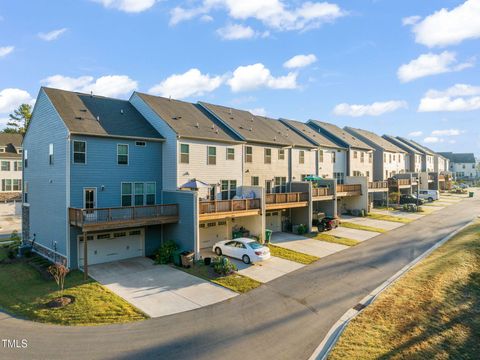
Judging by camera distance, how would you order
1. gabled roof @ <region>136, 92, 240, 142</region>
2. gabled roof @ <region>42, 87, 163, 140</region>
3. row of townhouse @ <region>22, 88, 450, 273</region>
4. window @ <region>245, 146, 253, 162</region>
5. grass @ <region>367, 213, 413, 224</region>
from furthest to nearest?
grass @ <region>367, 213, 413, 224</region> → window @ <region>245, 146, 253, 162</region> → gabled roof @ <region>136, 92, 240, 142</region> → gabled roof @ <region>42, 87, 163, 140</region> → row of townhouse @ <region>22, 88, 450, 273</region>

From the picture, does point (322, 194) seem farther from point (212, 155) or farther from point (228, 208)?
point (212, 155)

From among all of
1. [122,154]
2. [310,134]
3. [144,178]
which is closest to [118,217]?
[144,178]

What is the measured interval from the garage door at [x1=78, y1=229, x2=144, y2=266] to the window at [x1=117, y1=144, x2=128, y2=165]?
15.7ft

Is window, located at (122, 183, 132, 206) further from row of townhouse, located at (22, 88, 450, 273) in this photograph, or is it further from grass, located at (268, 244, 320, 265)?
grass, located at (268, 244, 320, 265)

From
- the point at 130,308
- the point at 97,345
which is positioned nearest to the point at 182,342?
the point at 97,345

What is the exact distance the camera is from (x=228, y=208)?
2338 cm

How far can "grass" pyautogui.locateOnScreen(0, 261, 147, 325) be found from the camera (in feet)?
44.0

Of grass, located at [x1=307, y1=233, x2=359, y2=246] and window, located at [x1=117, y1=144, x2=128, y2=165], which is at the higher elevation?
window, located at [x1=117, y1=144, x2=128, y2=165]

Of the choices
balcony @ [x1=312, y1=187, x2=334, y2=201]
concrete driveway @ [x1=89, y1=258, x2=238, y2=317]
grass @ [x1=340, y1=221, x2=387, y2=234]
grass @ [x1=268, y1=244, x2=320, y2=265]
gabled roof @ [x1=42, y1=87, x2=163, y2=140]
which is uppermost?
gabled roof @ [x1=42, y1=87, x2=163, y2=140]

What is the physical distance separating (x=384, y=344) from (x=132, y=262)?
52.3 feet

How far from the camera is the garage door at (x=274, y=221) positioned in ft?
99.5

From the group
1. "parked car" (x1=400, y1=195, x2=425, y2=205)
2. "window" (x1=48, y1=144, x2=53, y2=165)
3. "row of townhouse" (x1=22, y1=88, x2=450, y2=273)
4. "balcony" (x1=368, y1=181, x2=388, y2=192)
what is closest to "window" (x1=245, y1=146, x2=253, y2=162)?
"row of townhouse" (x1=22, y1=88, x2=450, y2=273)

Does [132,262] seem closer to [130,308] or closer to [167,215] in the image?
[167,215]

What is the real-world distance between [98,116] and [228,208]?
1146cm
